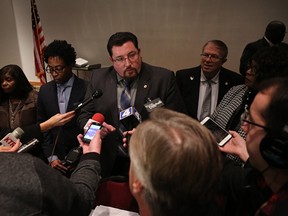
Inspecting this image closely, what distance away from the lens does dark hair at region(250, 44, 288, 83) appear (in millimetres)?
1326

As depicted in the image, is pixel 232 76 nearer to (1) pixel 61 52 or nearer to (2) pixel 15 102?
(1) pixel 61 52

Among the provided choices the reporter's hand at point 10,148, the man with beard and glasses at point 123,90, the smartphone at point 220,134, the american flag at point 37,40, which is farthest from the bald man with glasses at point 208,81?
the american flag at point 37,40

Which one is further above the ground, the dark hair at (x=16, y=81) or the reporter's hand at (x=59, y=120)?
the dark hair at (x=16, y=81)

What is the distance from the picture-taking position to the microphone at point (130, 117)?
146 cm

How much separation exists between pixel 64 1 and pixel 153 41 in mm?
1485

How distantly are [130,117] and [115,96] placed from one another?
0.31 meters

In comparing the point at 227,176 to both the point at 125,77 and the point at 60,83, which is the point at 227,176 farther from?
the point at 60,83

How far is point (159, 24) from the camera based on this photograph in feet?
12.4

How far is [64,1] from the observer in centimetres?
401

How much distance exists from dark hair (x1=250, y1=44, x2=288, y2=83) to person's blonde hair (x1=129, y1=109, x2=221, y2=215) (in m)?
0.84

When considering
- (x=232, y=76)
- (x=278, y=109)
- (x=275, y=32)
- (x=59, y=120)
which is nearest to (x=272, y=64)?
(x=278, y=109)

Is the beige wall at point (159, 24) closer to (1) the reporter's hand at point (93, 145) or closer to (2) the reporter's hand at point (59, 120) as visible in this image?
(2) the reporter's hand at point (59, 120)

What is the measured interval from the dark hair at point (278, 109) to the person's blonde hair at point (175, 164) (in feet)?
0.73

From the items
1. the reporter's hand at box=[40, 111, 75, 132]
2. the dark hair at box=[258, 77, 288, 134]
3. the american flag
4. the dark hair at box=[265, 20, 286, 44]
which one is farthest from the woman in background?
the dark hair at box=[265, 20, 286, 44]
